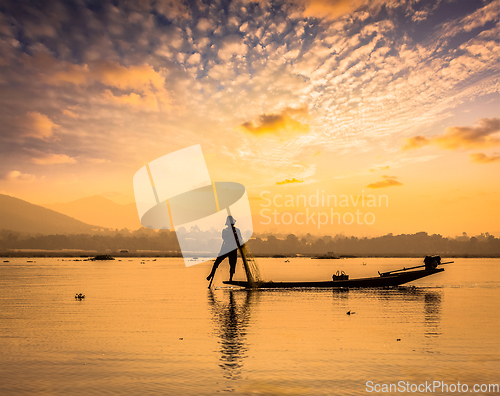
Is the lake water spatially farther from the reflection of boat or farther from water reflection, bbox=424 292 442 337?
the reflection of boat

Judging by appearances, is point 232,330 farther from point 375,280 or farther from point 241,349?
point 375,280

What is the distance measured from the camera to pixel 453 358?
21406 mm

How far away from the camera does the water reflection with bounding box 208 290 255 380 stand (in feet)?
64.7

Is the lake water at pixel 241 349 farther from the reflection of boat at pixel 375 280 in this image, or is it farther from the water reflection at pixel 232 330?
the reflection of boat at pixel 375 280

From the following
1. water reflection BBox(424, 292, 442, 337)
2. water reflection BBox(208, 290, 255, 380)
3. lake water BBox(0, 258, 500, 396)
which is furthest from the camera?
water reflection BBox(424, 292, 442, 337)

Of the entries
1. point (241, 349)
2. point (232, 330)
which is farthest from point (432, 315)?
point (241, 349)

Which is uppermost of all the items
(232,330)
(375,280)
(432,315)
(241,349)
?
(375,280)

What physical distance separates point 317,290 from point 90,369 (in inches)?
1949

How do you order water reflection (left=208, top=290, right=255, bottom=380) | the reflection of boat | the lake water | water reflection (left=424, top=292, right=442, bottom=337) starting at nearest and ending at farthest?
1. the lake water
2. water reflection (left=208, top=290, right=255, bottom=380)
3. water reflection (left=424, top=292, right=442, bottom=337)
4. the reflection of boat

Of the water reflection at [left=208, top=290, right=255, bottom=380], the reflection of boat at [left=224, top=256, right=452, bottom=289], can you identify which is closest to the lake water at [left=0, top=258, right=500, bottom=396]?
the water reflection at [left=208, top=290, right=255, bottom=380]

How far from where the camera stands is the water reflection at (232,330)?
776 inches

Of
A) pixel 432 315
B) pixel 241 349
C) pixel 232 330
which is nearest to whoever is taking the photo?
pixel 241 349

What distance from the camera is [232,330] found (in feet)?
96.4

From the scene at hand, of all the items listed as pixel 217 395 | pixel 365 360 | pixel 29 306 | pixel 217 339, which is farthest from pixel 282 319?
pixel 29 306
